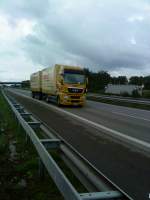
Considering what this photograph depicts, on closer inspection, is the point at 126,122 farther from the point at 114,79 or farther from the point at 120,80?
the point at 120,80

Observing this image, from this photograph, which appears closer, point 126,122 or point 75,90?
point 126,122

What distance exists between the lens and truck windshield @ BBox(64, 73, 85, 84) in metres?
27.2

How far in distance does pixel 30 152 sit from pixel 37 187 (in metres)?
2.77

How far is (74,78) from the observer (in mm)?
27359

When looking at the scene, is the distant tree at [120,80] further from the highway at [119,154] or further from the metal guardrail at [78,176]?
the metal guardrail at [78,176]

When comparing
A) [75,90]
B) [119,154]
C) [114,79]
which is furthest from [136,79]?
[119,154]

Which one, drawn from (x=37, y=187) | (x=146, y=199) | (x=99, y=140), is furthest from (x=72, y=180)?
(x=99, y=140)

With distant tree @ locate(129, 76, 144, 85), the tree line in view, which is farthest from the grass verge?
distant tree @ locate(129, 76, 144, 85)

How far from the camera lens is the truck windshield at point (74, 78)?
27188 mm

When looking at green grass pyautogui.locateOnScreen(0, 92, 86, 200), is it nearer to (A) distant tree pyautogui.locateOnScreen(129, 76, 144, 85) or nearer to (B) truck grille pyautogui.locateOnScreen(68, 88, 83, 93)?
(B) truck grille pyautogui.locateOnScreen(68, 88, 83, 93)

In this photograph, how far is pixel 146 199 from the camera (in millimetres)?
5000

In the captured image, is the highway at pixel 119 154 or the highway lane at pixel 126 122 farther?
the highway lane at pixel 126 122

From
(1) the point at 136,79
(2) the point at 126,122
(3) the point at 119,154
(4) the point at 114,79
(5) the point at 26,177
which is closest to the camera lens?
(5) the point at 26,177

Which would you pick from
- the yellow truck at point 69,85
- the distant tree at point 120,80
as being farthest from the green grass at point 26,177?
the distant tree at point 120,80
